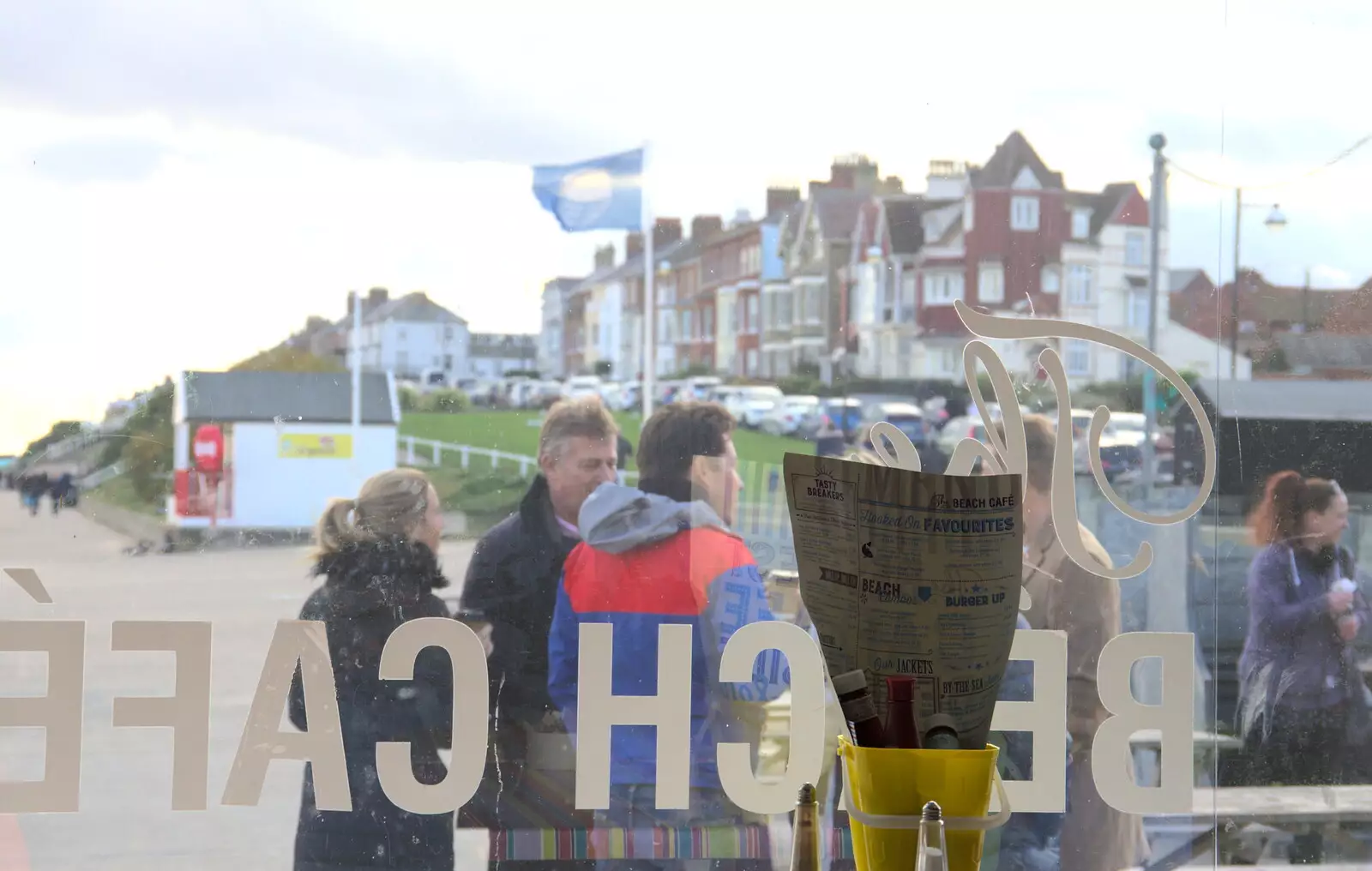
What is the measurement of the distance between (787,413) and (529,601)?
2.04ft

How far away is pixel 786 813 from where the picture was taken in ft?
8.70

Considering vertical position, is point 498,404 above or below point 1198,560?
above

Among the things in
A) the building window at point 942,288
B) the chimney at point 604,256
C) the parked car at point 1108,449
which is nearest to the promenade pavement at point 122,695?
the chimney at point 604,256

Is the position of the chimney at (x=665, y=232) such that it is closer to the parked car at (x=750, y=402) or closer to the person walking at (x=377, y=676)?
the parked car at (x=750, y=402)

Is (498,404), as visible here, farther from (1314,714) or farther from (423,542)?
(1314,714)

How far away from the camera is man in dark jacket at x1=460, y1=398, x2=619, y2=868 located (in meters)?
2.63

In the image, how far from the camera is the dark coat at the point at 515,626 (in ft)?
8.63

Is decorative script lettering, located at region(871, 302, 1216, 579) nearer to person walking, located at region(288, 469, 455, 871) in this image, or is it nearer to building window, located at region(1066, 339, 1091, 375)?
building window, located at region(1066, 339, 1091, 375)

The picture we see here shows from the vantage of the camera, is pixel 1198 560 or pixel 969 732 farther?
pixel 1198 560

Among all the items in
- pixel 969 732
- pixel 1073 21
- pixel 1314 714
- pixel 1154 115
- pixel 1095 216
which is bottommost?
pixel 1314 714

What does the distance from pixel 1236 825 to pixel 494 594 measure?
1562mm

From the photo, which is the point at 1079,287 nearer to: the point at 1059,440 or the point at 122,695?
the point at 1059,440

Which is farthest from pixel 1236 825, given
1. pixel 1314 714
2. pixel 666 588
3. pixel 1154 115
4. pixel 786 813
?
pixel 1154 115

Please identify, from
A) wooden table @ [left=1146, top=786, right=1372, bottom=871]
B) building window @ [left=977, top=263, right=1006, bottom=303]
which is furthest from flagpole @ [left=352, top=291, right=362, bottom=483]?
wooden table @ [left=1146, top=786, right=1372, bottom=871]
